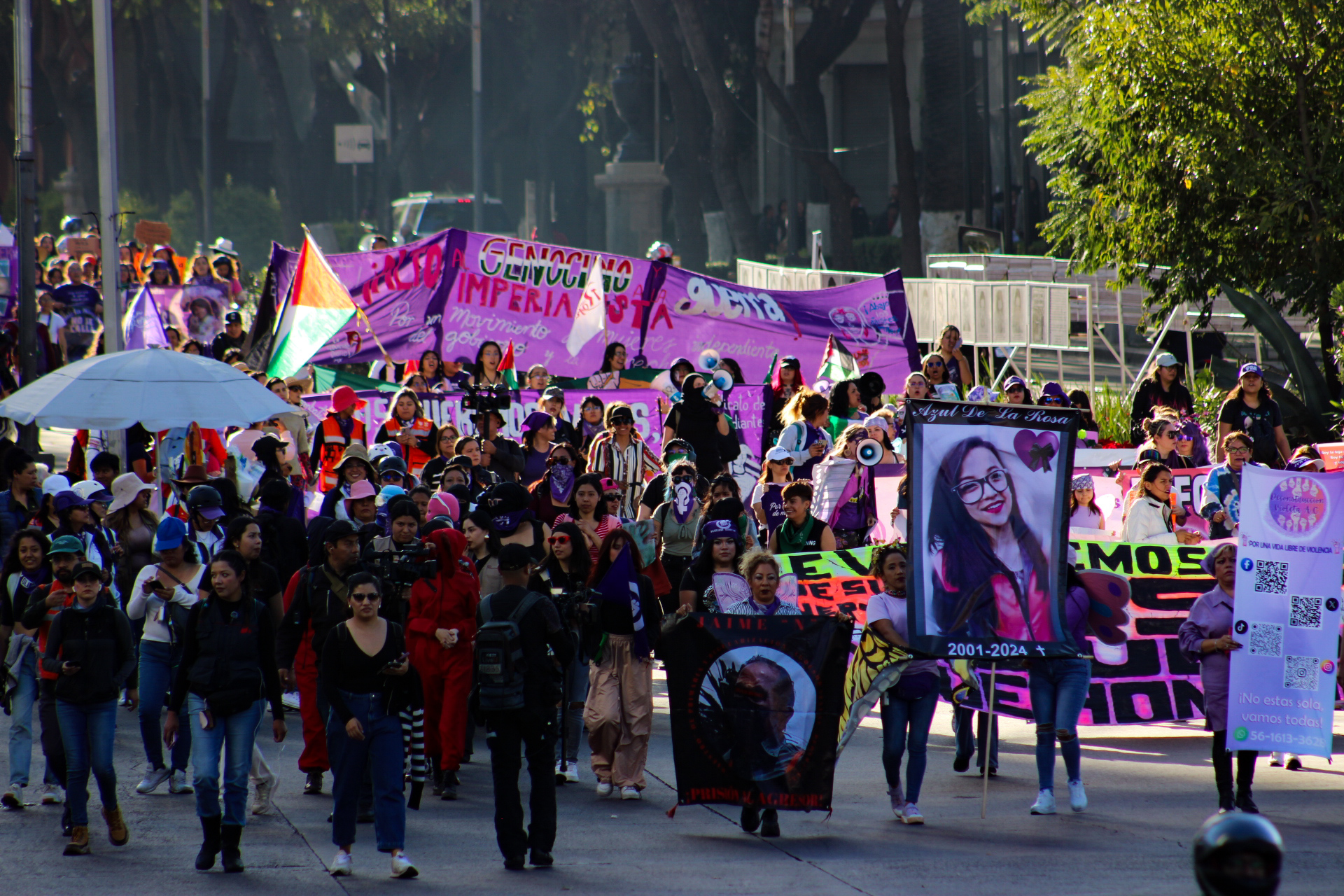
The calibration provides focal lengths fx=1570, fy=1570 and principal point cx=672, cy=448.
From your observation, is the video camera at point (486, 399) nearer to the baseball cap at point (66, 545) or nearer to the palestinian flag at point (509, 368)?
the palestinian flag at point (509, 368)

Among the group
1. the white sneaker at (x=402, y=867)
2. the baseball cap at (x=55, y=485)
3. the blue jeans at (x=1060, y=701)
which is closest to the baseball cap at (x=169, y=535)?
the baseball cap at (x=55, y=485)

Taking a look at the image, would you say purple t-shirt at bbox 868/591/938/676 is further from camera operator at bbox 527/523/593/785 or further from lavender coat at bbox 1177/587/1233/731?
camera operator at bbox 527/523/593/785

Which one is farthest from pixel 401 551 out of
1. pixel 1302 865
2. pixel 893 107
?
pixel 893 107

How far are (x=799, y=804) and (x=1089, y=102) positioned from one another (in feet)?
37.5

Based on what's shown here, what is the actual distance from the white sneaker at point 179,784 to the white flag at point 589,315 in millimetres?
9474

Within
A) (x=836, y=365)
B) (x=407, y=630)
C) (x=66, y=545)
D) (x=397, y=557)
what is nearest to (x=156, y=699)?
(x=66, y=545)

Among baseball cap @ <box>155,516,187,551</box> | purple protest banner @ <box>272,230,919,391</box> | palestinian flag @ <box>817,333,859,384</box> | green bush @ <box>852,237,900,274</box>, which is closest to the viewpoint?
baseball cap @ <box>155,516,187,551</box>

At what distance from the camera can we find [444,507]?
9.77 meters

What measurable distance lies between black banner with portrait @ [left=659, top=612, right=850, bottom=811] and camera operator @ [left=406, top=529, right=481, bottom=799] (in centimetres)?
112

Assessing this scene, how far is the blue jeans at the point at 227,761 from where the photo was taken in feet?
23.6

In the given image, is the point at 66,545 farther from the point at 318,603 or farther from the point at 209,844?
the point at 209,844

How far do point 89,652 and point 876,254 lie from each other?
101 ft

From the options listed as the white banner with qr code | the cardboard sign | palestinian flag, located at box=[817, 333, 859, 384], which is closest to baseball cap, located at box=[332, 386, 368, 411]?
palestinian flag, located at box=[817, 333, 859, 384]

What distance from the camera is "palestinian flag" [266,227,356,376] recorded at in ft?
48.4
